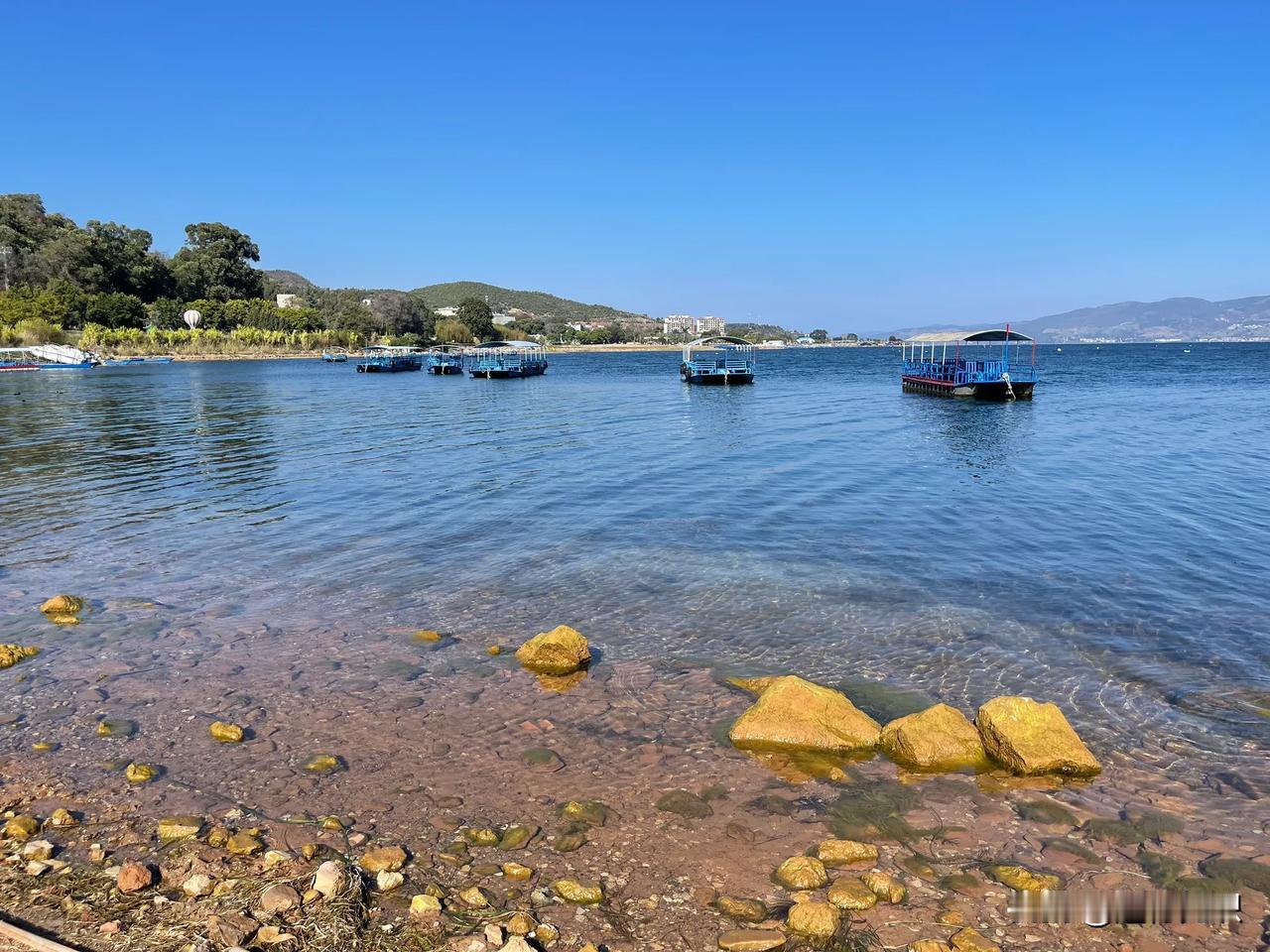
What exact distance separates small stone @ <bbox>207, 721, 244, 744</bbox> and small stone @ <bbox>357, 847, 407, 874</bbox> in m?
2.79

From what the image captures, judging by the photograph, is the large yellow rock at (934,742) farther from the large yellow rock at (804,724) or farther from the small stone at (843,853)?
the small stone at (843,853)

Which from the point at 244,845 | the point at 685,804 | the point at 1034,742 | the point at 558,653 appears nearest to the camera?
the point at 244,845

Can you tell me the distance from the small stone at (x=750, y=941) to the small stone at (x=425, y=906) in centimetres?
185

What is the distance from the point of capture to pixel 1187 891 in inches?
227

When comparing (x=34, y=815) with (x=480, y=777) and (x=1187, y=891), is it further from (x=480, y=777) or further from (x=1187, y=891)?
(x=1187, y=891)

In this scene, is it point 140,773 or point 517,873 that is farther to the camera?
point 140,773

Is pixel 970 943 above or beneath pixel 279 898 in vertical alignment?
beneath

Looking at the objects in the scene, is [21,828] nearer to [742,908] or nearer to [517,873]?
[517,873]

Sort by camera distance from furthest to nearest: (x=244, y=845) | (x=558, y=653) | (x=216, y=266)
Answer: (x=216, y=266), (x=558, y=653), (x=244, y=845)

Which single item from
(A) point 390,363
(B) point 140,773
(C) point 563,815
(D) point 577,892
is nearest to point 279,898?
(D) point 577,892

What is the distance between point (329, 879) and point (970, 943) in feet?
13.8

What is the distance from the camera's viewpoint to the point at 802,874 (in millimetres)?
5746

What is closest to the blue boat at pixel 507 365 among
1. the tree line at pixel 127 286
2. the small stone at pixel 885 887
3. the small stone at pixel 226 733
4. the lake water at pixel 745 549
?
the lake water at pixel 745 549

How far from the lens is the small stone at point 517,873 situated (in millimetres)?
5754
